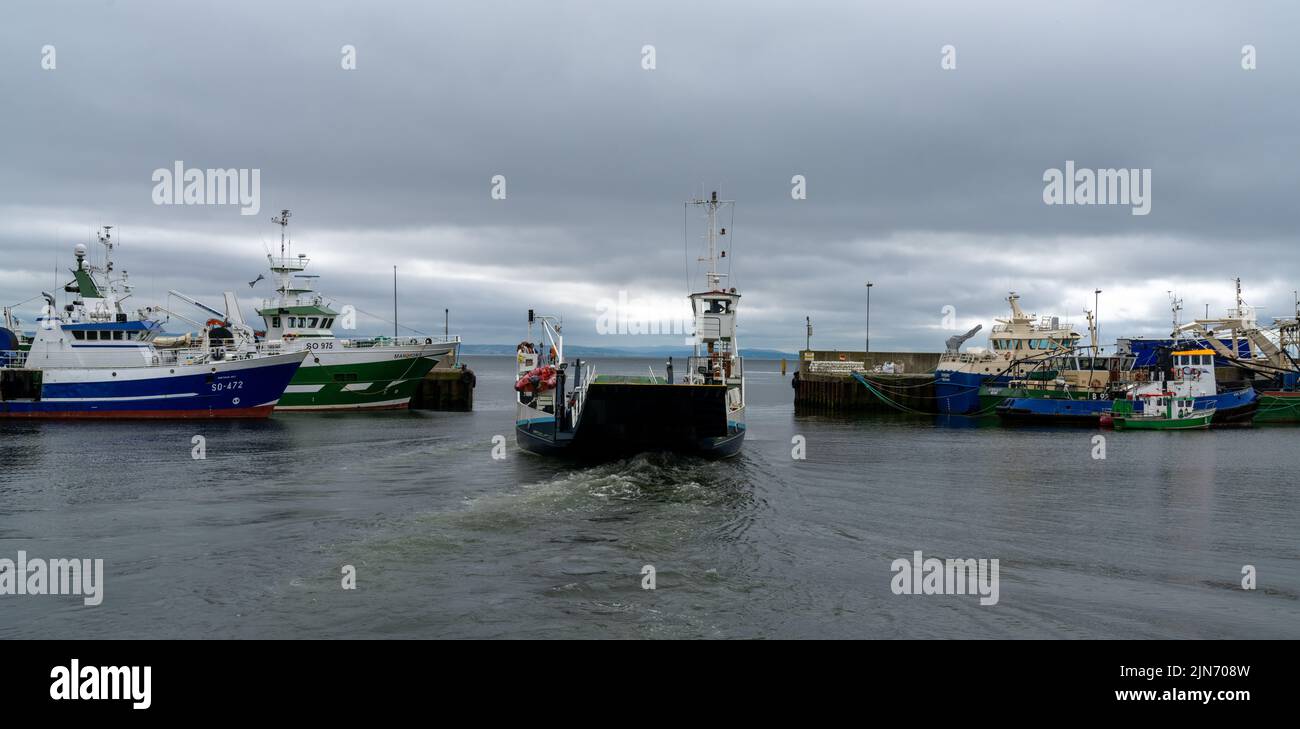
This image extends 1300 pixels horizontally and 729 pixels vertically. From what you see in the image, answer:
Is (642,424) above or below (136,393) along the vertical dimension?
below

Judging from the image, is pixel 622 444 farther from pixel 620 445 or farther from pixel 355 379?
pixel 355 379

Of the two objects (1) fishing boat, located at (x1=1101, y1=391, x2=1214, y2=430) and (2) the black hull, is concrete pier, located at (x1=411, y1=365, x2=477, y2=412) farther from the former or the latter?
(1) fishing boat, located at (x1=1101, y1=391, x2=1214, y2=430)

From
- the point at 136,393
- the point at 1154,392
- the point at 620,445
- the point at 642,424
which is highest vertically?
the point at 136,393

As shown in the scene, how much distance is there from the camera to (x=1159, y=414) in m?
50.0

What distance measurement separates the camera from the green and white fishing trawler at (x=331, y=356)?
5584cm

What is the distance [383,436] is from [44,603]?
29.1m

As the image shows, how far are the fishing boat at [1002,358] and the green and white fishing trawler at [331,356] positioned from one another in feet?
132

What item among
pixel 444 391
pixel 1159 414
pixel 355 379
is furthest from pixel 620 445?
pixel 444 391

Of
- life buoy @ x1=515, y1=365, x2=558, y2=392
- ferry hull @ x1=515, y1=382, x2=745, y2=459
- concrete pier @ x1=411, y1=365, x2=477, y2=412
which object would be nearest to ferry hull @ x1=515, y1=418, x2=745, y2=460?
ferry hull @ x1=515, y1=382, x2=745, y2=459

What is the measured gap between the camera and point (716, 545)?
16500 millimetres

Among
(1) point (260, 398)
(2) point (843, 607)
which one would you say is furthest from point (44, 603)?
(1) point (260, 398)

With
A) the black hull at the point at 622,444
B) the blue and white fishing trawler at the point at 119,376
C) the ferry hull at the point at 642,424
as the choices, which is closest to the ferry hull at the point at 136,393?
the blue and white fishing trawler at the point at 119,376

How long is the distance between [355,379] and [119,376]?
46.8 feet
